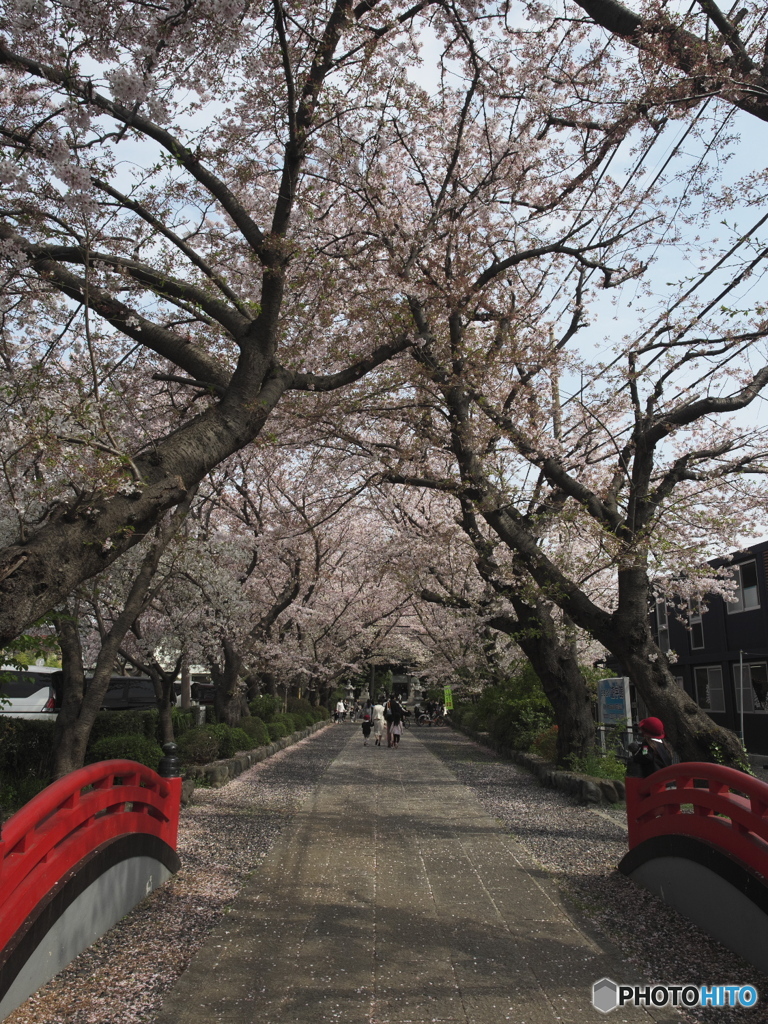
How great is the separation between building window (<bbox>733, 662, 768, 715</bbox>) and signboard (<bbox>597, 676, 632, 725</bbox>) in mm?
8129

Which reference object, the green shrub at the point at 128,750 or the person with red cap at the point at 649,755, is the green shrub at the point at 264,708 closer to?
the green shrub at the point at 128,750

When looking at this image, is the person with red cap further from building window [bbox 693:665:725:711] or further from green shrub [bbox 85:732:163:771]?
building window [bbox 693:665:725:711]

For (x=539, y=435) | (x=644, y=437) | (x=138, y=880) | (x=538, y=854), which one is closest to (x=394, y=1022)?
(x=138, y=880)

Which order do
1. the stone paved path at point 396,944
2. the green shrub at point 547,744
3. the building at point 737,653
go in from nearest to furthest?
the stone paved path at point 396,944 < the green shrub at point 547,744 < the building at point 737,653

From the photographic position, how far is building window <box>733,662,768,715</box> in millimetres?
18922

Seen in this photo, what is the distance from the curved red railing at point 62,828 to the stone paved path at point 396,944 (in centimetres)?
97

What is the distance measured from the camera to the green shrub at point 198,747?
12.6 m

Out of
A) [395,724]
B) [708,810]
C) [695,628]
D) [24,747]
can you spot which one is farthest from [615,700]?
[695,628]

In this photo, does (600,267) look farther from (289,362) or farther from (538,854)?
(538,854)

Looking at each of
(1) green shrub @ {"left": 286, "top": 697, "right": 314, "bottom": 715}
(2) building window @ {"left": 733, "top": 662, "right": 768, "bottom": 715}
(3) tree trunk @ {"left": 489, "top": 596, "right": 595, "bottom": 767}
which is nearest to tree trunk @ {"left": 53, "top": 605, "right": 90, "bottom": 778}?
(3) tree trunk @ {"left": 489, "top": 596, "right": 595, "bottom": 767}

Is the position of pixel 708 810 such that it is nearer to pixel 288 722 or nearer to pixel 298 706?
pixel 288 722

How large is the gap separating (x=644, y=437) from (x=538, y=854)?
Answer: 474 cm

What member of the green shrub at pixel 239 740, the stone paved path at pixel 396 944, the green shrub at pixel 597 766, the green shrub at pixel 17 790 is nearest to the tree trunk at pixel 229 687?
the green shrub at pixel 239 740

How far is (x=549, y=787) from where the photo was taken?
12.3 meters
